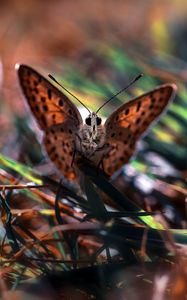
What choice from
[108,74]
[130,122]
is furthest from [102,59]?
[130,122]

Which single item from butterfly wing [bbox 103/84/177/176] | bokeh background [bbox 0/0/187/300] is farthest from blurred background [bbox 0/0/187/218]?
butterfly wing [bbox 103/84/177/176]

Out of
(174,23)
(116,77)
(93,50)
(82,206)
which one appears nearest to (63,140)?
(82,206)

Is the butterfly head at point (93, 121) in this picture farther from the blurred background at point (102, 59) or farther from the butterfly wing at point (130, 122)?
the blurred background at point (102, 59)

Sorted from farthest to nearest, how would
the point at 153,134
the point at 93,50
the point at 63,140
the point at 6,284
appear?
the point at 93,50, the point at 153,134, the point at 63,140, the point at 6,284

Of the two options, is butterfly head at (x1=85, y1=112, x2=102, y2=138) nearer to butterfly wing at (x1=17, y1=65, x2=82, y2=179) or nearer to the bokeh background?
butterfly wing at (x1=17, y1=65, x2=82, y2=179)

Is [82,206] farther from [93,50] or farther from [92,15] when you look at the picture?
[92,15]

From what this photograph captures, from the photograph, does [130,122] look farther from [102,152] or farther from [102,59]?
[102,59]

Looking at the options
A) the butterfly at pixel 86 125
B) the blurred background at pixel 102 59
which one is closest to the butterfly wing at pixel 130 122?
the butterfly at pixel 86 125

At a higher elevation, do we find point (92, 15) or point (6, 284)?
point (92, 15)
